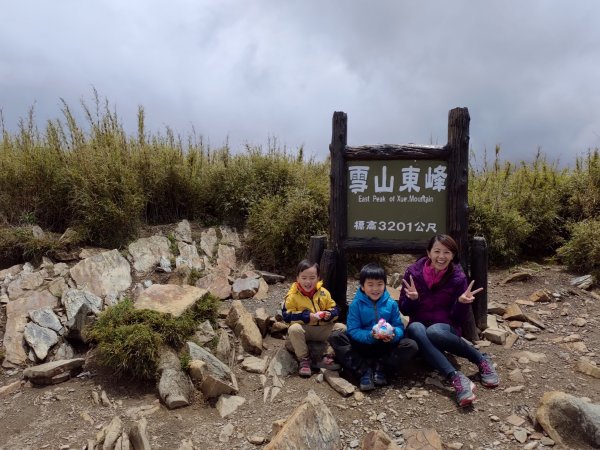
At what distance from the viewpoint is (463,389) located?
11.4 ft

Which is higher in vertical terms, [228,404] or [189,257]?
[189,257]

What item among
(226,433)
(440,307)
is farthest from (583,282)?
(226,433)

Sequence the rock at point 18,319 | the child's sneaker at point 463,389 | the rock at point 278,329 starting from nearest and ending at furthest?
1. the child's sneaker at point 463,389
2. the rock at point 18,319
3. the rock at point 278,329

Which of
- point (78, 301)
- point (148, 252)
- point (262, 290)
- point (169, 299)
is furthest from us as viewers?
point (148, 252)

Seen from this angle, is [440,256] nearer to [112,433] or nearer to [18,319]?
[112,433]

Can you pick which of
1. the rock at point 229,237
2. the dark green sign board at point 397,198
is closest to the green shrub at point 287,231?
the rock at point 229,237

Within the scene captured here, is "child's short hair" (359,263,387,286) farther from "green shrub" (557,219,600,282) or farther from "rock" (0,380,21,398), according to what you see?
"green shrub" (557,219,600,282)

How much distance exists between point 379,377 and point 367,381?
0.13 metres

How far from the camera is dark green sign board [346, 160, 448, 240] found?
15.5ft

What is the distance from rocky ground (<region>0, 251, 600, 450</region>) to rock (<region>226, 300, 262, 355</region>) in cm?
25

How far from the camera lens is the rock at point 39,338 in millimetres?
4316

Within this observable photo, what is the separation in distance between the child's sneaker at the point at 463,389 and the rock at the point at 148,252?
4.19 meters

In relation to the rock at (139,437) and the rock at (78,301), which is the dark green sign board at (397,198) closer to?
the rock at (139,437)

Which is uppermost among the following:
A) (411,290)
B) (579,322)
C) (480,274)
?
(480,274)
